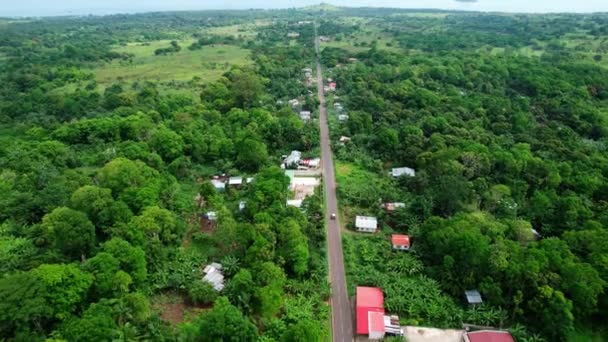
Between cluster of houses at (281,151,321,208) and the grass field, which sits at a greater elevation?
the grass field

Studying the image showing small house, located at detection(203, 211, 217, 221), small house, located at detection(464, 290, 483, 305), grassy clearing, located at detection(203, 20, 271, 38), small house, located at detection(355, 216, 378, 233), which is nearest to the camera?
small house, located at detection(464, 290, 483, 305)

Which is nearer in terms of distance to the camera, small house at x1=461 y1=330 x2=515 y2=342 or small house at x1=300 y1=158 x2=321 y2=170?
small house at x1=461 y1=330 x2=515 y2=342

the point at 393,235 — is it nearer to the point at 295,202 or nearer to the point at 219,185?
the point at 295,202

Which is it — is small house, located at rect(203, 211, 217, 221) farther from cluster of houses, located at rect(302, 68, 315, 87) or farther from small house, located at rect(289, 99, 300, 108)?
cluster of houses, located at rect(302, 68, 315, 87)

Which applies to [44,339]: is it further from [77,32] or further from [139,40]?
[77,32]

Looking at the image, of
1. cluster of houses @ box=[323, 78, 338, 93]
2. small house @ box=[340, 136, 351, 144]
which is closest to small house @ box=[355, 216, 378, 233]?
small house @ box=[340, 136, 351, 144]

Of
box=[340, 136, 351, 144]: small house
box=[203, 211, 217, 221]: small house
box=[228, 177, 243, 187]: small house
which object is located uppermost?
box=[340, 136, 351, 144]: small house

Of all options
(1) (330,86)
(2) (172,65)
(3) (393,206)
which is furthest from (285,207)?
(2) (172,65)
